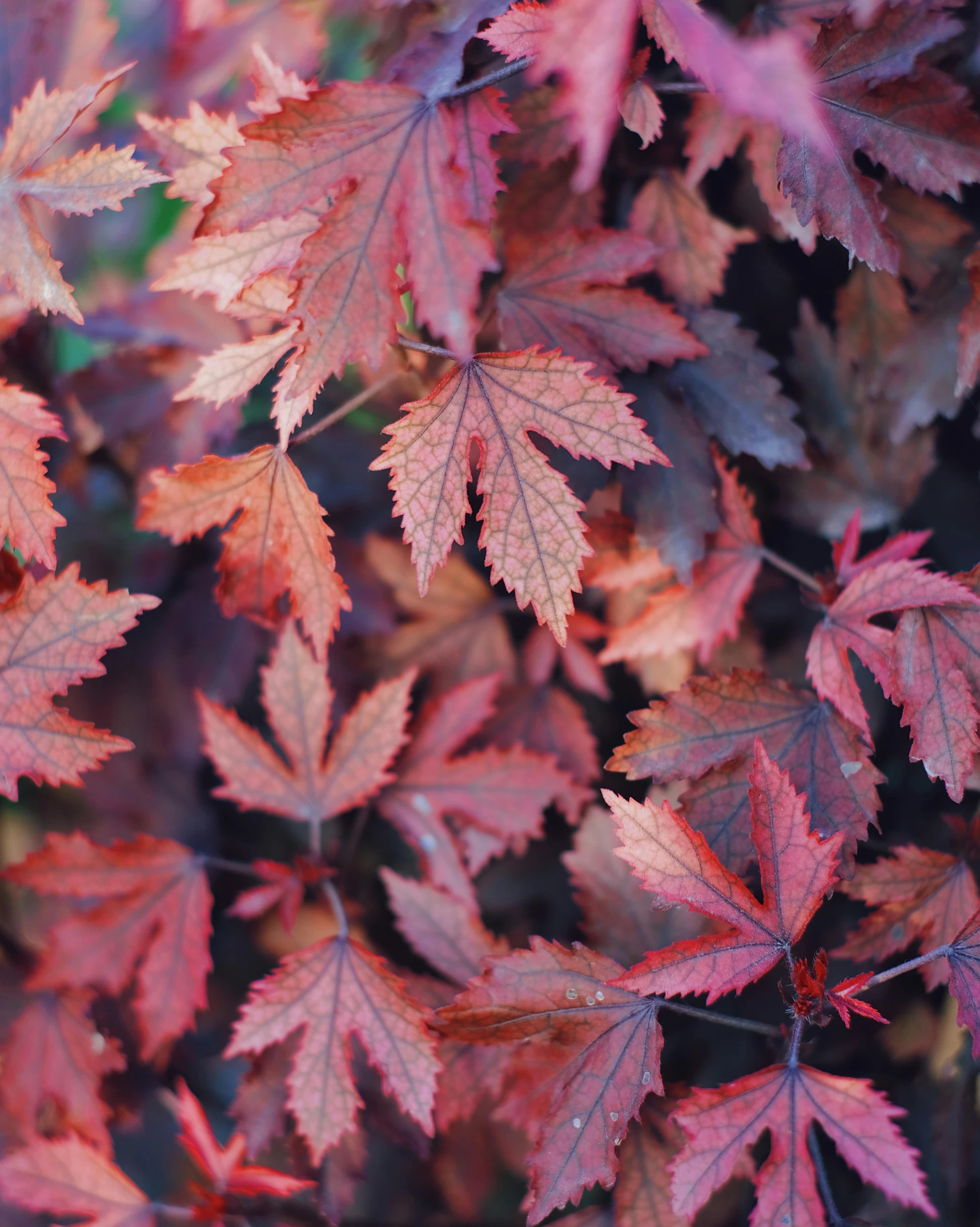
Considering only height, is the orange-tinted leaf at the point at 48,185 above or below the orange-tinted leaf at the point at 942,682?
above

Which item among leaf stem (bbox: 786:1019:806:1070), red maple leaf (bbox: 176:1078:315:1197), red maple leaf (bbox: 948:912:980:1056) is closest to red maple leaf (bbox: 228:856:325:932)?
red maple leaf (bbox: 176:1078:315:1197)

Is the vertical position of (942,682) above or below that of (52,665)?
below

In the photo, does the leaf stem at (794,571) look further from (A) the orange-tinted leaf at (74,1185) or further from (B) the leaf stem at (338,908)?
(A) the orange-tinted leaf at (74,1185)

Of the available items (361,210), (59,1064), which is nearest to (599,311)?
(361,210)

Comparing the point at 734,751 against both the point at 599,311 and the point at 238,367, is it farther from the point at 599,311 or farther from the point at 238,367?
the point at 238,367

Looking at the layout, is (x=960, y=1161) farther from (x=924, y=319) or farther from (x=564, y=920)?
(x=924, y=319)

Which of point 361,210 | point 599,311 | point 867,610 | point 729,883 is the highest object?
point 361,210

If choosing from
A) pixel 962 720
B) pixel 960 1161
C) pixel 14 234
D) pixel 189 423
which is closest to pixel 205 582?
pixel 189 423

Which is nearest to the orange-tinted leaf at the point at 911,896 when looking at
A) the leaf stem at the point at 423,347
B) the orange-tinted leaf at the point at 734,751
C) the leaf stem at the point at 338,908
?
the orange-tinted leaf at the point at 734,751
